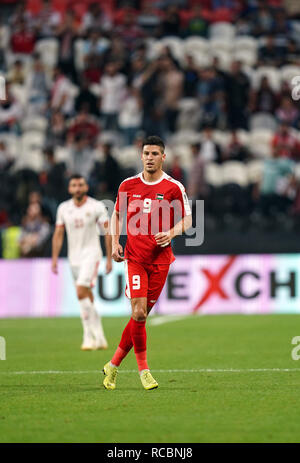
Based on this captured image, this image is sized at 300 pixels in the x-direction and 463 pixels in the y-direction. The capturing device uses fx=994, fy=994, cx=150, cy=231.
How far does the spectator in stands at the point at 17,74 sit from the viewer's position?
79.2 feet

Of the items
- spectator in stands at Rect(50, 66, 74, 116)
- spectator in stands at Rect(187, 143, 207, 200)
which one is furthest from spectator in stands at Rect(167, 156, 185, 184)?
spectator in stands at Rect(50, 66, 74, 116)

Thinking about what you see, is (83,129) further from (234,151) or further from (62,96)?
(234,151)

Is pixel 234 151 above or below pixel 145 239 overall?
above

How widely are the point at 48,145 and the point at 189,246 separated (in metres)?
4.94

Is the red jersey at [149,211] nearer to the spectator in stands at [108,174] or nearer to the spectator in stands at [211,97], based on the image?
the spectator in stands at [108,174]

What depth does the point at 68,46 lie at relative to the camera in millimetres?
24016

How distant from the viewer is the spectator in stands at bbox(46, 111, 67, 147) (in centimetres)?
→ 2219

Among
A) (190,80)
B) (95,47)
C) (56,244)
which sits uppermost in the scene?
(95,47)

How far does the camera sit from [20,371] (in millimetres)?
10594

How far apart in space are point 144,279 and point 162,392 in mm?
1015

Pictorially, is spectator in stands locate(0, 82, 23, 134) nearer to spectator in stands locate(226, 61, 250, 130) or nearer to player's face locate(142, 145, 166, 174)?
spectator in stands locate(226, 61, 250, 130)

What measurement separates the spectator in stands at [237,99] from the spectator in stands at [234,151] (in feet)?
4.37

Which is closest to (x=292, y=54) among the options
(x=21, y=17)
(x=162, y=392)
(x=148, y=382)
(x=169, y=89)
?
(x=169, y=89)
